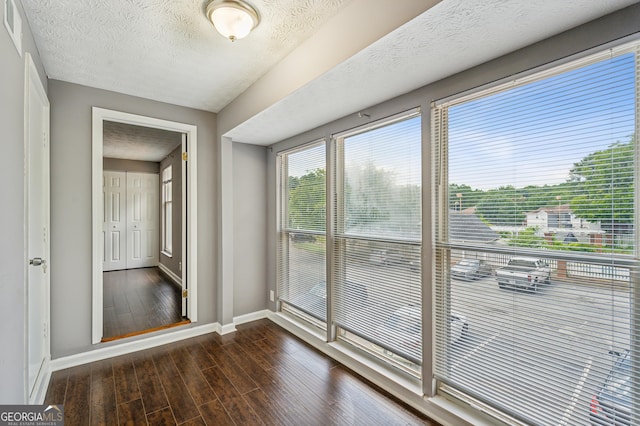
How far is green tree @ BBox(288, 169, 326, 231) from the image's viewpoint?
3174mm

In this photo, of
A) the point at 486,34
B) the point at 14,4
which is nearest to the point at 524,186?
the point at 486,34

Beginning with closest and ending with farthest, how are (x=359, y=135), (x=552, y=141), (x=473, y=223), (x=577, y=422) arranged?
(x=577, y=422) → (x=552, y=141) → (x=473, y=223) → (x=359, y=135)

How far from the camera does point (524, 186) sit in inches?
66.4

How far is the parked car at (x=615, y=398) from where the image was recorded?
1.35 metres

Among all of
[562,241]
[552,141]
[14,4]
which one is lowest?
[562,241]

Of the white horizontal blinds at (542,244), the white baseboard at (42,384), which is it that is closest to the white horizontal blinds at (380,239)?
the white horizontal blinds at (542,244)

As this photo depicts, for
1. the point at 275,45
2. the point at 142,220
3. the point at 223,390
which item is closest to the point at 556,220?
the point at 275,45

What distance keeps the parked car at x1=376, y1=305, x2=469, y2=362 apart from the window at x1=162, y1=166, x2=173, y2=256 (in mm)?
5023

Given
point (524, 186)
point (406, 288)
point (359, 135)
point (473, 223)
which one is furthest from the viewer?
point (359, 135)

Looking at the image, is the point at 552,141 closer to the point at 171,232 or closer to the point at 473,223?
the point at 473,223

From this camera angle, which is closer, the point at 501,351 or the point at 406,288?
the point at 501,351

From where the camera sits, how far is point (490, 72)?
1.79 metres

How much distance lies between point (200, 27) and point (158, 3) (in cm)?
27

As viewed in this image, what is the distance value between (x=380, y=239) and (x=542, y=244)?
3.73 ft
